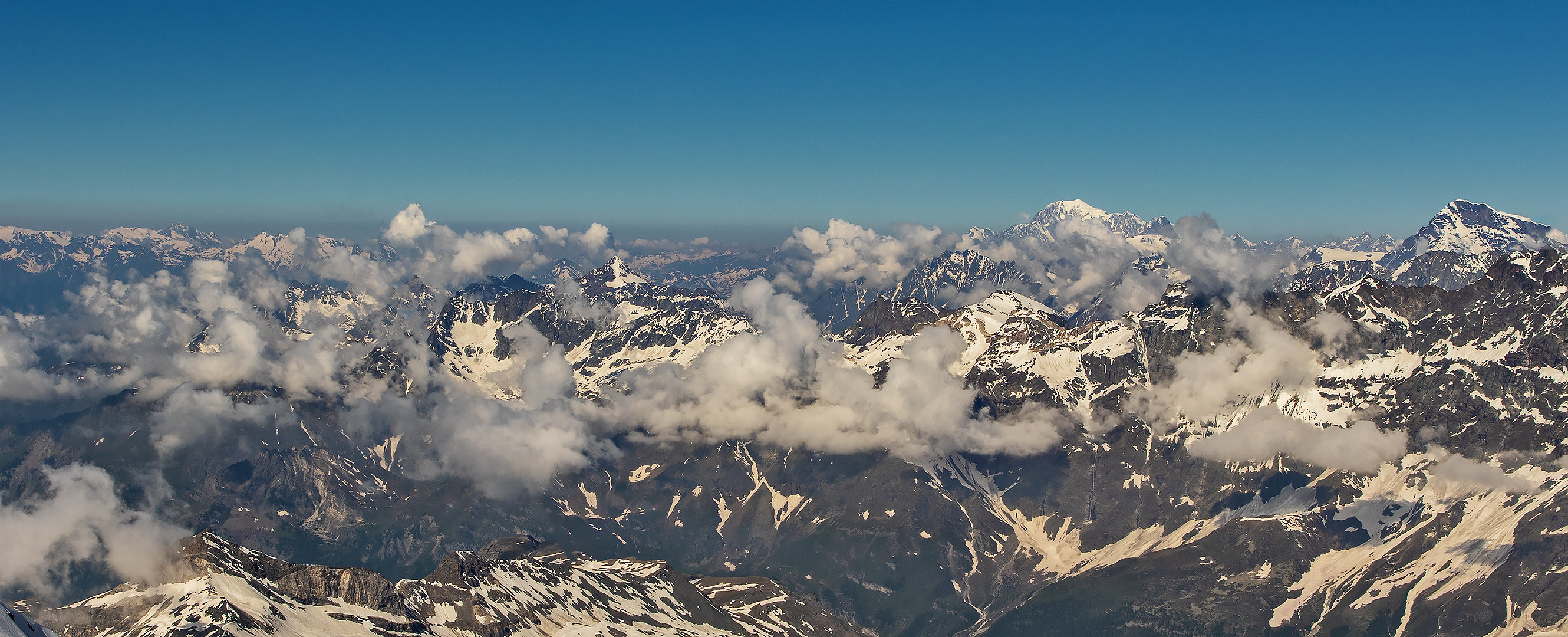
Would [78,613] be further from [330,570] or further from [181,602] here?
[330,570]

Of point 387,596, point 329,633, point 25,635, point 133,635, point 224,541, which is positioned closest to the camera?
point 25,635

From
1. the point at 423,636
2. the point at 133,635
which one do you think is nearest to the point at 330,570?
the point at 423,636

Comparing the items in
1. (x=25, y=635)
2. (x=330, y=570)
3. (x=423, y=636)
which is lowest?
(x=423, y=636)

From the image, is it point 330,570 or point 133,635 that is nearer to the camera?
point 133,635

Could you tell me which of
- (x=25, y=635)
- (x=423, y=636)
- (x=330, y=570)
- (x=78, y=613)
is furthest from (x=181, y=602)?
(x=25, y=635)

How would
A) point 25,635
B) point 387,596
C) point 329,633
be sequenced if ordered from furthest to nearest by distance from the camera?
point 387,596 → point 329,633 → point 25,635

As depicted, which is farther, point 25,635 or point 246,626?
point 246,626

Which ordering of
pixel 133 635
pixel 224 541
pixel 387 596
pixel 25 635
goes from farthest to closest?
pixel 387 596 < pixel 224 541 < pixel 133 635 < pixel 25 635

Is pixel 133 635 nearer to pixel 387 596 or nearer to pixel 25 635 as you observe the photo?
pixel 387 596

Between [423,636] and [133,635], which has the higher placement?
[133,635]
